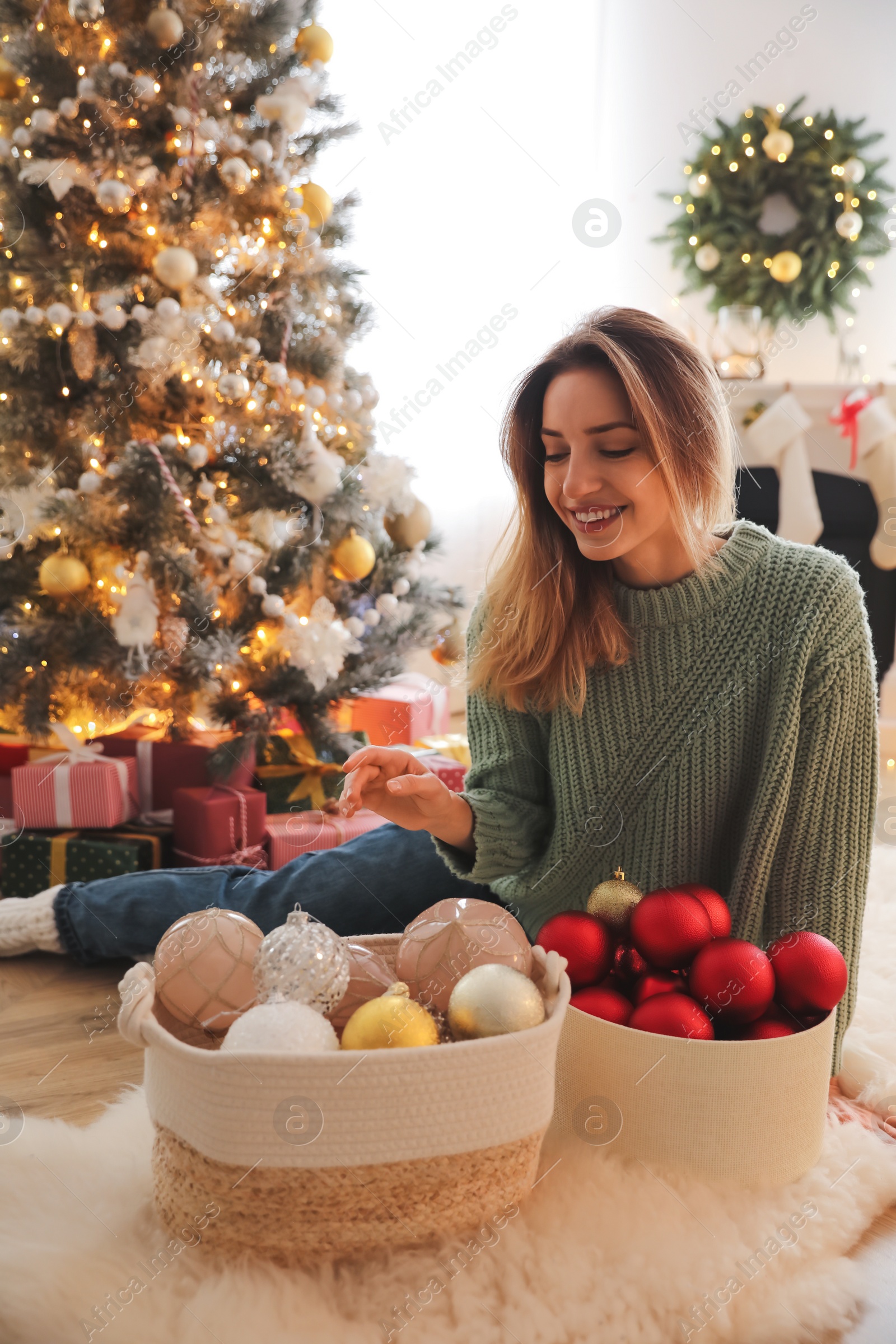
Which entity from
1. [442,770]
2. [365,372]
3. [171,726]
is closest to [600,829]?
[442,770]

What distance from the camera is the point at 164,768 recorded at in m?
1.75

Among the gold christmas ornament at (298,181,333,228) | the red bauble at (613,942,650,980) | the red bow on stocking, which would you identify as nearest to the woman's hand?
the red bauble at (613,942,650,980)

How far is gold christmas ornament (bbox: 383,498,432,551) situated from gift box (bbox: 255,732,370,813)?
45 centimetres

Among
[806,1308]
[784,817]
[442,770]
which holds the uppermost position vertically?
[784,817]

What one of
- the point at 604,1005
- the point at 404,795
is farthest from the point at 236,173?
the point at 604,1005

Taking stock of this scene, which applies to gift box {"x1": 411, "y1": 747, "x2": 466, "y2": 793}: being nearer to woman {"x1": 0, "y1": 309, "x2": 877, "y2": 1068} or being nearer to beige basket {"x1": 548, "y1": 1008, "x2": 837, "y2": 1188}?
woman {"x1": 0, "y1": 309, "x2": 877, "y2": 1068}

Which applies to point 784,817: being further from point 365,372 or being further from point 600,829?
point 365,372

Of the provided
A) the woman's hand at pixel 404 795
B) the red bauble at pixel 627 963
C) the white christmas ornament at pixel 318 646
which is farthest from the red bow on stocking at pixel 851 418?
the red bauble at pixel 627 963

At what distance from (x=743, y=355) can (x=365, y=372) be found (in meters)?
1.57

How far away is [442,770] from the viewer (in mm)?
1788

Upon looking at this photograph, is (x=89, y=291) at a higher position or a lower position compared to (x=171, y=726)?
higher

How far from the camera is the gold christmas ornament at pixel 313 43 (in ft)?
5.76

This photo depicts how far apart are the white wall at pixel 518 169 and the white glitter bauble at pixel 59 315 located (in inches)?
32.1

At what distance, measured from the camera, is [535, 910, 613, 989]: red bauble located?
2.76 feet
